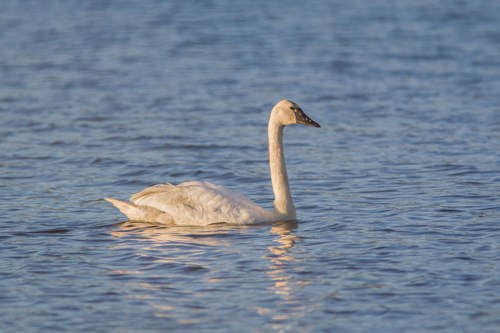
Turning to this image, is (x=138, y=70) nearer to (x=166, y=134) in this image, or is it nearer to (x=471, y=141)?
(x=166, y=134)

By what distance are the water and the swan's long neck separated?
246 mm

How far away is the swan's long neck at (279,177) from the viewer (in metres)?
11.5

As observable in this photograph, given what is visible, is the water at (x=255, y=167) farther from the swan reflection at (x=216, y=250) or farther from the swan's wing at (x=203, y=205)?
the swan's wing at (x=203, y=205)

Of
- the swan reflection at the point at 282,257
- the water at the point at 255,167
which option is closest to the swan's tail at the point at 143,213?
the water at the point at 255,167

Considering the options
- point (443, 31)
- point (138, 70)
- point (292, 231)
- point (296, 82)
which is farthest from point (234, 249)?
point (443, 31)

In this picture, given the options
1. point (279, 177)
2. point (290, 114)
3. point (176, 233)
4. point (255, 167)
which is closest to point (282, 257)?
point (176, 233)

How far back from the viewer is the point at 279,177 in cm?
1173

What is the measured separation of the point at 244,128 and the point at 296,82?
403cm

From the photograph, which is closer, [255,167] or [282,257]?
[282,257]

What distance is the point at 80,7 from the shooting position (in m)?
30.6

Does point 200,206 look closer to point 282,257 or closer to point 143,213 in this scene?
point 143,213

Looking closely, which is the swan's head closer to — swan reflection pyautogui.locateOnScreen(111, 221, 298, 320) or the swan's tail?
swan reflection pyautogui.locateOnScreen(111, 221, 298, 320)

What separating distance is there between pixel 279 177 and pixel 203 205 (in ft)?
3.30

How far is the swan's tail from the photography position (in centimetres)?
1129
